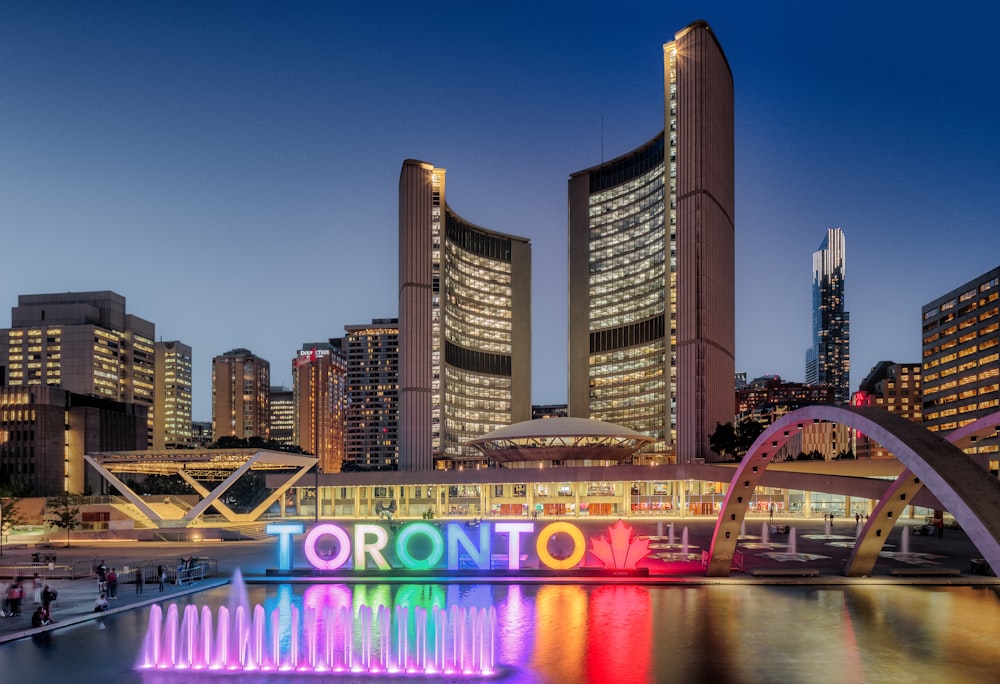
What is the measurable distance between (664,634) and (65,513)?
58576mm

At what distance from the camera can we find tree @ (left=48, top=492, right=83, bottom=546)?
213 feet

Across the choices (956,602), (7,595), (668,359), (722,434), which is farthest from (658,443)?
(7,595)

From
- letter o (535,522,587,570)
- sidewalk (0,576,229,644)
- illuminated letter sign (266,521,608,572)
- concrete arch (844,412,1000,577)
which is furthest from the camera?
illuminated letter sign (266,521,608,572)

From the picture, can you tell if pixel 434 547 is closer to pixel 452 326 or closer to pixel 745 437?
pixel 745 437

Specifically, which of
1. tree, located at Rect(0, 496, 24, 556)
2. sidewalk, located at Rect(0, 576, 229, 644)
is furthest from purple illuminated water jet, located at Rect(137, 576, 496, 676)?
tree, located at Rect(0, 496, 24, 556)

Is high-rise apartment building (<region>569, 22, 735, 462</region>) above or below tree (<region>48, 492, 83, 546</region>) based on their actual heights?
above

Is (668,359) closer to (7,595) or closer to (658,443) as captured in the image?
(658,443)

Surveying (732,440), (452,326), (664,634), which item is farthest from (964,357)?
(664,634)

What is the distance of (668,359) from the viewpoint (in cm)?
13212

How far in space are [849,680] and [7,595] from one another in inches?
1046

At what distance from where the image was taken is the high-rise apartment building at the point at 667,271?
383 feet

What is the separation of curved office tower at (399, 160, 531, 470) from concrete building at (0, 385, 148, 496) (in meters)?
56.8

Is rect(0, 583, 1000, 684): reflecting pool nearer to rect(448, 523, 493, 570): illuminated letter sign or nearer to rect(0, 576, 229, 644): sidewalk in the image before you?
rect(0, 576, 229, 644): sidewalk

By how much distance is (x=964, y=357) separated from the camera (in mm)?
181375
